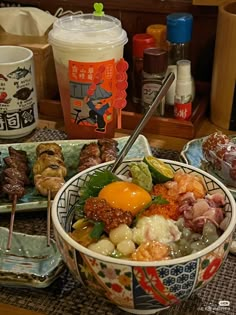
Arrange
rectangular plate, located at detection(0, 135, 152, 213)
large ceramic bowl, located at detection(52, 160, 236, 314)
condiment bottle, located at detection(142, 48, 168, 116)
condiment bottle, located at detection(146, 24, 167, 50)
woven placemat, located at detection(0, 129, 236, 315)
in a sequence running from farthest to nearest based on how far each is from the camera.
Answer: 1. condiment bottle, located at detection(146, 24, 167, 50)
2. condiment bottle, located at detection(142, 48, 168, 116)
3. rectangular plate, located at detection(0, 135, 152, 213)
4. woven placemat, located at detection(0, 129, 236, 315)
5. large ceramic bowl, located at detection(52, 160, 236, 314)

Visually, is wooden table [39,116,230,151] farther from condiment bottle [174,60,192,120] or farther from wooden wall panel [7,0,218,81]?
wooden wall panel [7,0,218,81]

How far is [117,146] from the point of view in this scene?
1.03 m

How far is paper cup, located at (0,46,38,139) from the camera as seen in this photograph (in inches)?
41.6

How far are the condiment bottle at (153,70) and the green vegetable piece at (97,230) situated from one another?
504mm

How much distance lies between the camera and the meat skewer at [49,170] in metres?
0.87

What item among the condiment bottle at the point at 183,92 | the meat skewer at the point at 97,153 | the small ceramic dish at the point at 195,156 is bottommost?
the small ceramic dish at the point at 195,156

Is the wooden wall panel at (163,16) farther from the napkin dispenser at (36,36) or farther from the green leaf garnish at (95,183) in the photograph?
the green leaf garnish at (95,183)

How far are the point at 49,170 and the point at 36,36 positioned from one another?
1.60ft

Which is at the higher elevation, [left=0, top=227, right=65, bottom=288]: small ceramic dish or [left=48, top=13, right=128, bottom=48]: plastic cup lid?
[left=48, top=13, right=128, bottom=48]: plastic cup lid

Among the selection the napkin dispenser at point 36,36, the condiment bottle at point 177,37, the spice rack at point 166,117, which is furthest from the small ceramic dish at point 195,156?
the napkin dispenser at point 36,36

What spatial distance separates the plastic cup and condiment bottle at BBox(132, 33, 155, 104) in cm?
12

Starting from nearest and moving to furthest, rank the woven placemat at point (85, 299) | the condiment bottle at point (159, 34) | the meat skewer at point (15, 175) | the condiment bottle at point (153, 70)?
the woven placemat at point (85, 299)
the meat skewer at point (15, 175)
the condiment bottle at point (153, 70)
the condiment bottle at point (159, 34)

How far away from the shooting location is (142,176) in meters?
0.73

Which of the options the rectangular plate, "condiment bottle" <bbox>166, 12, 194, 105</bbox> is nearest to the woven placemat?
the rectangular plate
